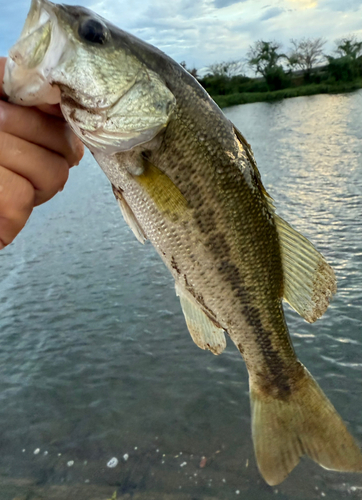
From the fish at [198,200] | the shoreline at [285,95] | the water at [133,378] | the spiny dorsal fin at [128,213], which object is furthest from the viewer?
the shoreline at [285,95]

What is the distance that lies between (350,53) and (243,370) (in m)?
67.9

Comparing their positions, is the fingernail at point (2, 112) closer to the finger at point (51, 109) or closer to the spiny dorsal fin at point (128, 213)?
the finger at point (51, 109)

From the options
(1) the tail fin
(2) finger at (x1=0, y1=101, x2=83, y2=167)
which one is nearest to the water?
(1) the tail fin

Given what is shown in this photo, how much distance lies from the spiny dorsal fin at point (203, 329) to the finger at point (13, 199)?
880 mm

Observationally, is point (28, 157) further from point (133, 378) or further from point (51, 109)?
point (133, 378)

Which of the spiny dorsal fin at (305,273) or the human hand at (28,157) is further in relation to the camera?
the spiny dorsal fin at (305,273)

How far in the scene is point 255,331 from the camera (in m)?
2.08

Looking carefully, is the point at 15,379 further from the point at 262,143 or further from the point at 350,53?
the point at 350,53

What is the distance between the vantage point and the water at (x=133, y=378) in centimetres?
343

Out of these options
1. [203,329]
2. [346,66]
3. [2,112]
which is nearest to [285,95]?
[346,66]

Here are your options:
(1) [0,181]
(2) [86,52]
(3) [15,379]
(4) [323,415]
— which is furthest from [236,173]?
(3) [15,379]

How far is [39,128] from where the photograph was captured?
1.55 m

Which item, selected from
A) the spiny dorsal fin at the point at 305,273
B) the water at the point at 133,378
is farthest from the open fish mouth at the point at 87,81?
the water at the point at 133,378

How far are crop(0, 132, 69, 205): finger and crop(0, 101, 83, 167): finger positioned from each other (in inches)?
1.1
